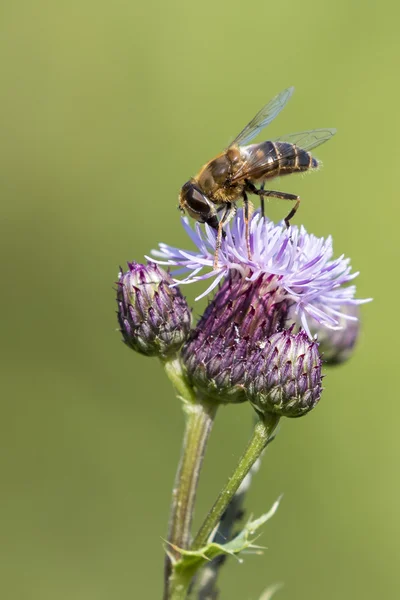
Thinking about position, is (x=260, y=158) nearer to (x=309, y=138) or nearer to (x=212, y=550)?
(x=309, y=138)

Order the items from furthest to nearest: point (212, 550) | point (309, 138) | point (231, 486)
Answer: point (309, 138) → point (231, 486) → point (212, 550)

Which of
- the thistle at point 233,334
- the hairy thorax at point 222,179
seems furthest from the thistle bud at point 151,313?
the hairy thorax at point 222,179

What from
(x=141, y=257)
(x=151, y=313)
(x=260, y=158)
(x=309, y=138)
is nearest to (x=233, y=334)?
(x=151, y=313)

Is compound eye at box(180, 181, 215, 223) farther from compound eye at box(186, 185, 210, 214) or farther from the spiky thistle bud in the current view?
the spiky thistle bud

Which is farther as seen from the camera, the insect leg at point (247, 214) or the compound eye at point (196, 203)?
the compound eye at point (196, 203)

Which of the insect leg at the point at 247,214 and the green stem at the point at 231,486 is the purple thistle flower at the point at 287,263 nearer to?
the insect leg at the point at 247,214

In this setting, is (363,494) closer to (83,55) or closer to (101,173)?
(101,173)

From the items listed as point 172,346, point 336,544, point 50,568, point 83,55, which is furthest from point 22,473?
point 83,55
